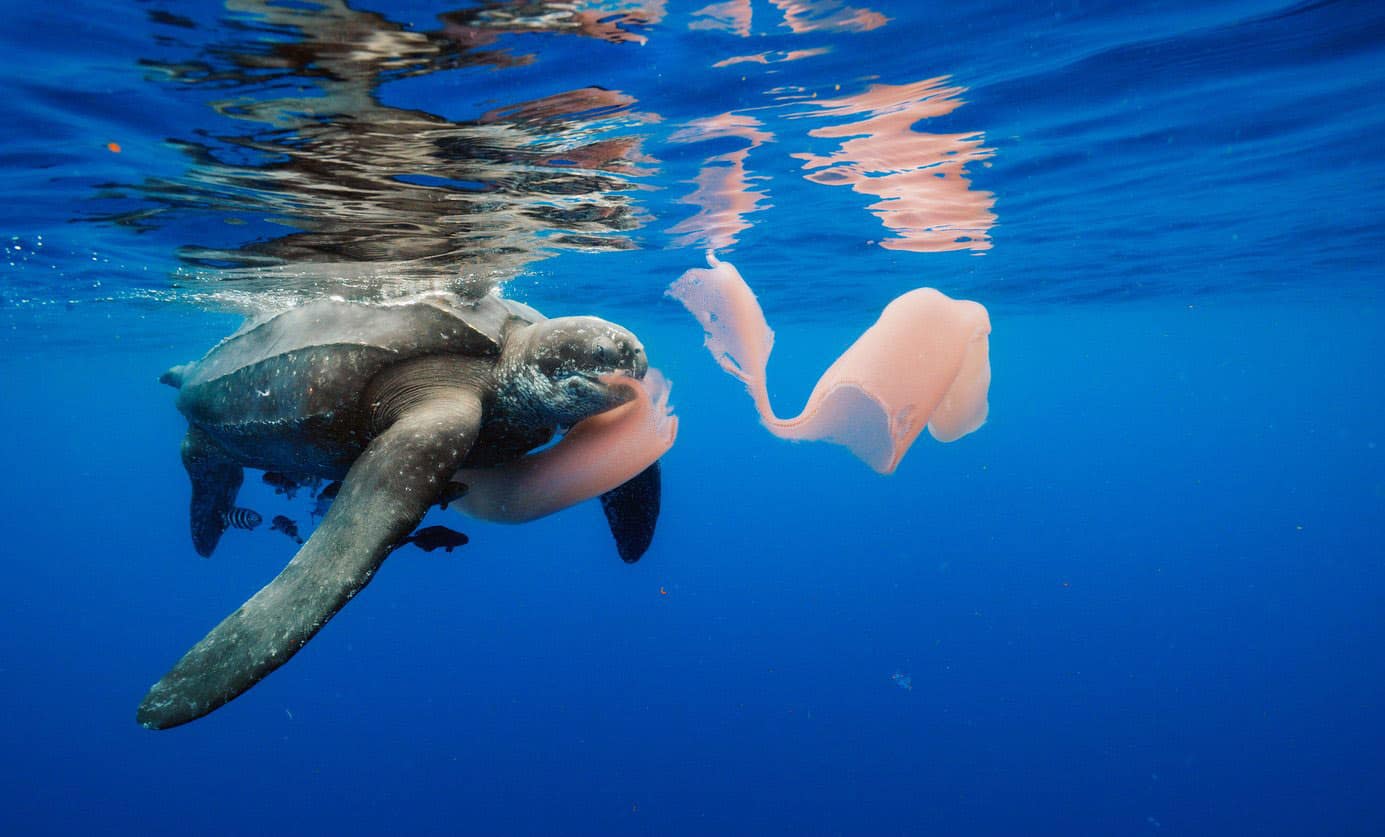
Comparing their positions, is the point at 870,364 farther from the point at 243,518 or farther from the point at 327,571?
the point at 243,518

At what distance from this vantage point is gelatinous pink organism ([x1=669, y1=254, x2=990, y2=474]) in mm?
4879

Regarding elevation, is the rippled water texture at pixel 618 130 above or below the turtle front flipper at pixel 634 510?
above

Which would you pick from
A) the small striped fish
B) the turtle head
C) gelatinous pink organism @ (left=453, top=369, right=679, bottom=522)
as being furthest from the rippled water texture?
the small striped fish

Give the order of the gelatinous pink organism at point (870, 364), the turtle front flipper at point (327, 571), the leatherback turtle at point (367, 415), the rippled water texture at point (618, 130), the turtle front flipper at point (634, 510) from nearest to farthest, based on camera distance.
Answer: the turtle front flipper at point (327, 571)
the leatherback turtle at point (367, 415)
the gelatinous pink organism at point (870, 364)
the rippled water texture at point (618, 130)
the turtle front flipper at point (634, 510)

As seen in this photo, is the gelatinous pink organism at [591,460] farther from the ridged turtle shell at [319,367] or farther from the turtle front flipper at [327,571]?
the ridged turtle shell at [319,367]

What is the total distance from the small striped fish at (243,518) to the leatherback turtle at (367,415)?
704 mm

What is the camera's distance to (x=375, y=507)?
12.6ft

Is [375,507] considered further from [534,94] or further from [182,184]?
[182,184]

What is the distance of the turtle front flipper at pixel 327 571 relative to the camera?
326cm

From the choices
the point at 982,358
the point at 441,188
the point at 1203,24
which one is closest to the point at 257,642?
the point at 982,358

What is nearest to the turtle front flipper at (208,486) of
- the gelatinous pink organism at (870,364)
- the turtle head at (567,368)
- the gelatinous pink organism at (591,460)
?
the gelatinous pink organism at (591,460)

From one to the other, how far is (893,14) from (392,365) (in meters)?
4.55

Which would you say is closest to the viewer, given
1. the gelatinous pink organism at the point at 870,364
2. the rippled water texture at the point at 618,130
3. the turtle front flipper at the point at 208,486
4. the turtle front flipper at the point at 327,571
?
the turtle front flipper at the point at 327,571

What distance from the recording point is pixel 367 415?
505cm
